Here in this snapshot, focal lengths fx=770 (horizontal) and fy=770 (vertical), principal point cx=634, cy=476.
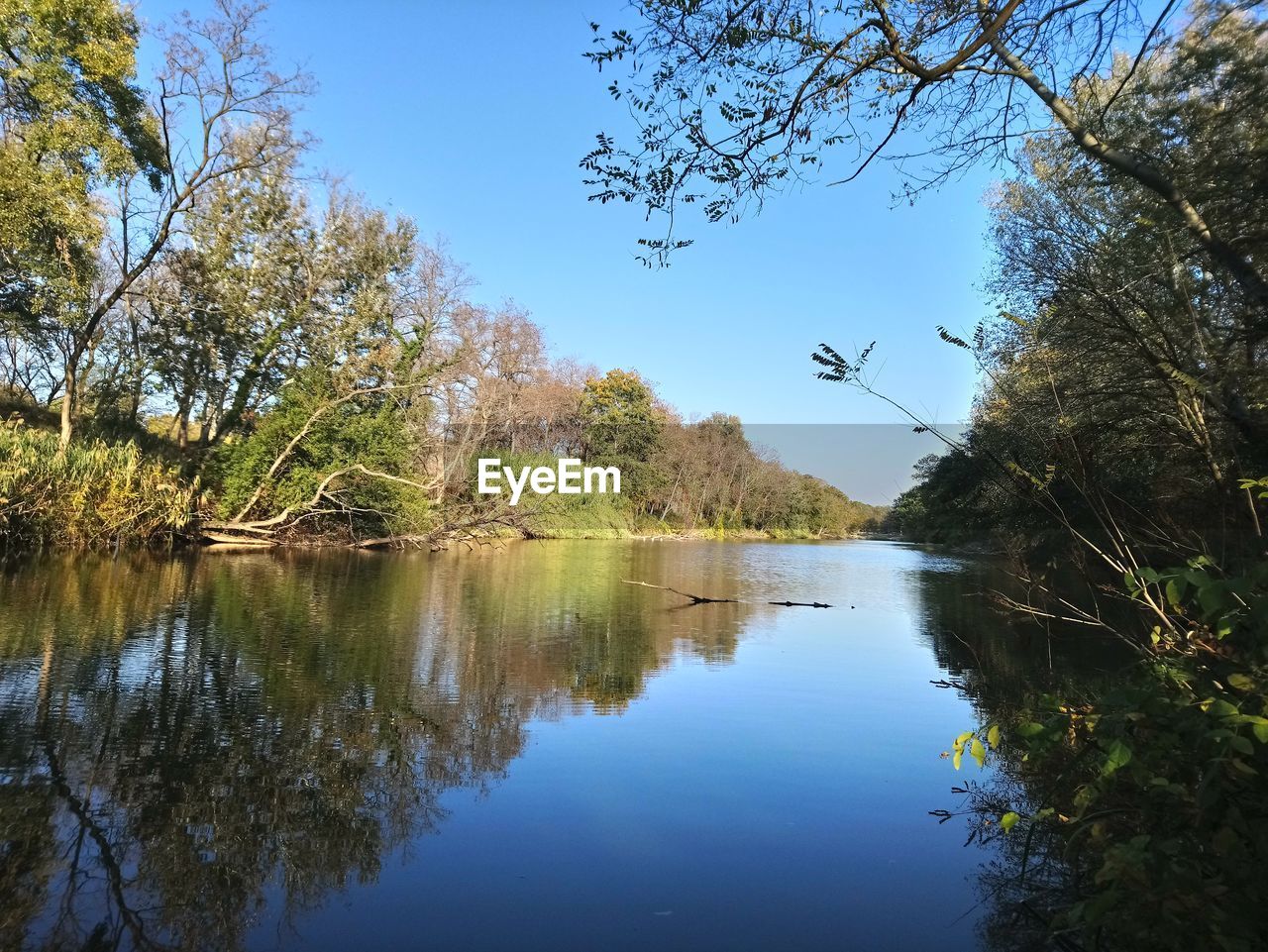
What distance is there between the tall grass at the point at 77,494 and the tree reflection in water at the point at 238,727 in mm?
2036

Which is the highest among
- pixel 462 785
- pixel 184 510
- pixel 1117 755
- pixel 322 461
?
pixel 322 461

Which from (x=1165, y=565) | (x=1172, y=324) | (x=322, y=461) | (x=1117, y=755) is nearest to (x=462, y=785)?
(x=1117, y=755)

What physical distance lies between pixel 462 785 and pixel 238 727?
158cm

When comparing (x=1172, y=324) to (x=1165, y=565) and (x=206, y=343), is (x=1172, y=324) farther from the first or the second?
(x=206, y=343)

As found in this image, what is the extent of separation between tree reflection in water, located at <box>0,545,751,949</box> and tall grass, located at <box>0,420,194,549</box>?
80.2 inches

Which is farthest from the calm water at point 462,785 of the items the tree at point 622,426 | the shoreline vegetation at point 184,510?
the tree at point 622,426

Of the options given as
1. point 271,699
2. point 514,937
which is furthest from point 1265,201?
point 271,699

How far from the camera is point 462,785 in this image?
156 inches

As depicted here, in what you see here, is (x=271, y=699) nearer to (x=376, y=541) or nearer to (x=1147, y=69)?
(x=1147, y=69)

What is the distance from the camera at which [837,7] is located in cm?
381

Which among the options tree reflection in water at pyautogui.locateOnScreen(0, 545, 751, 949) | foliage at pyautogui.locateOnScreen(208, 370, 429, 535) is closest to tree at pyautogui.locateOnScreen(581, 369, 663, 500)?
foliage at pyautogui.locateOnScreen(208, 370, 429, 535)

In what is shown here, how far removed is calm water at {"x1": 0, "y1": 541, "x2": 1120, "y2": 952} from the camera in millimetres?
2717

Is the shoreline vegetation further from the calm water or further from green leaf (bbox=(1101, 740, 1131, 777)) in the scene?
green leaf (bbox=(1101, 740, 1131, 777))

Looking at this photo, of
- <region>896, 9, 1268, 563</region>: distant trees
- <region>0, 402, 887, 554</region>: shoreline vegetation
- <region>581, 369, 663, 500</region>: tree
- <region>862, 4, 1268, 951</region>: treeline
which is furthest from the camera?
<region>581, 369, 663, 500</region>: tree
